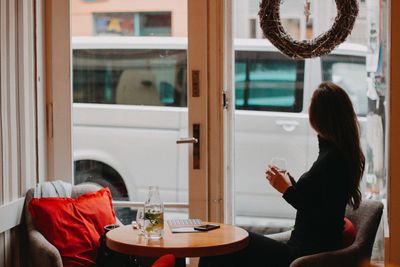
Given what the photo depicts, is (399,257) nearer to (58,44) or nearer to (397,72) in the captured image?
(397,72)

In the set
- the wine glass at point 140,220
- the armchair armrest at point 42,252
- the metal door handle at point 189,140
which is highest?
the metal door handle at point 189,140

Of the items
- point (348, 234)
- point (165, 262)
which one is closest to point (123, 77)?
point (348, 234)

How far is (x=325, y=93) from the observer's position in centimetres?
348

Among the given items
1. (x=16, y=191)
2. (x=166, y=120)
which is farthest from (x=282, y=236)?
(x=16, y=191)

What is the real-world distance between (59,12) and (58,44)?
0.61 feet

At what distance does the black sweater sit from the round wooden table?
0.99 ft

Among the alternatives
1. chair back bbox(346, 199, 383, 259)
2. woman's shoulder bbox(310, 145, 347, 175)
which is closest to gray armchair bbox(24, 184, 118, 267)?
woman's shoulder bbox(310, 145, 347, 175)

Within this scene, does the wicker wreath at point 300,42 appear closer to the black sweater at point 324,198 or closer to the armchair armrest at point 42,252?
the black sweater at point 324,198

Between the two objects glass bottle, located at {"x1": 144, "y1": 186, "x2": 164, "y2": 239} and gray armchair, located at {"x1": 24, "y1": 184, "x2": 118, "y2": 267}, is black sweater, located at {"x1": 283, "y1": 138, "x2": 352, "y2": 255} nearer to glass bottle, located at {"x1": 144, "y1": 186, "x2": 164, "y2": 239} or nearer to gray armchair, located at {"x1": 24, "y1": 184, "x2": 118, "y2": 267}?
glass bottle, located at {"x1": 144, "y1": 186, "x2": 164, "y2": 239}

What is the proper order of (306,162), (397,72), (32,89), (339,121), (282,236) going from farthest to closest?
(306,162), (32,89), (282,236), (339,121), (397,72)

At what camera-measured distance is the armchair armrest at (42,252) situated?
3.46 metres

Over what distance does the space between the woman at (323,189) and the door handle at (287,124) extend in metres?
1.04

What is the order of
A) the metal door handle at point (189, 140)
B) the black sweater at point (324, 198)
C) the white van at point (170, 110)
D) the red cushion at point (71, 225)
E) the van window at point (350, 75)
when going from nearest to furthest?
1. the black sweater at point (324, 198)
2. the red cushion at point (71, 225)
3. the metal door handle at point (189, 140)
4. the white van at point (170, 110)
5. the van window at point (350, 75)

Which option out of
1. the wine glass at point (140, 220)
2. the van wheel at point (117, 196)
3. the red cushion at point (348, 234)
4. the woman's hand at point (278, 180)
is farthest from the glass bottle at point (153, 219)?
the van wheel at point (117, 196)
